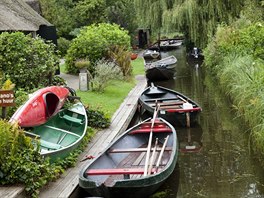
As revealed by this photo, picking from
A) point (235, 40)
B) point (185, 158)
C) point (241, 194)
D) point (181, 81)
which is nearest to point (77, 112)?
point (185, 158)

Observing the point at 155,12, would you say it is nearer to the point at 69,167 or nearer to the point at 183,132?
the point at 183,132

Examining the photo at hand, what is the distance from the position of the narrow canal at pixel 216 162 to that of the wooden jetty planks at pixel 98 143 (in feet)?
1.10

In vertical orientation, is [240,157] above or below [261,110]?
below

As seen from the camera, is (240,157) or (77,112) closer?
(240,157)

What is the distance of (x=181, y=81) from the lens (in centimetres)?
2702

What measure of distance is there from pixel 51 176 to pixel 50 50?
748 cm

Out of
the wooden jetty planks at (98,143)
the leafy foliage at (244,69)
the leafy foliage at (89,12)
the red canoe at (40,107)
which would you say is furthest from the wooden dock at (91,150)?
the leafy foliage at (89,12)

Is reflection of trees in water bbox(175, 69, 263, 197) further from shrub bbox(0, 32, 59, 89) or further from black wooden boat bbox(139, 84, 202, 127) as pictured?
shrub bbox(0, 32, 59, 89)

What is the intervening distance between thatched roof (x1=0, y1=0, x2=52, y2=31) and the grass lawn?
4.23m

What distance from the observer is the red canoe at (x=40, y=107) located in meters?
9.93

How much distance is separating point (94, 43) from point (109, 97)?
19.8 ft

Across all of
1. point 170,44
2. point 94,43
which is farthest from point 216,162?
point 170,44

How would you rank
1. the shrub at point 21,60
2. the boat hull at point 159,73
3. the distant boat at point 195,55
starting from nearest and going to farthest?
the shrub at point 21,60 < the boat hull at point 159,73 < the distant boat at point 195,55

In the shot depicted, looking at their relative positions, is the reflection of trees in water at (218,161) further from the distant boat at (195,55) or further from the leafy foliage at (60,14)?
the leafy foliage at (60,14)
